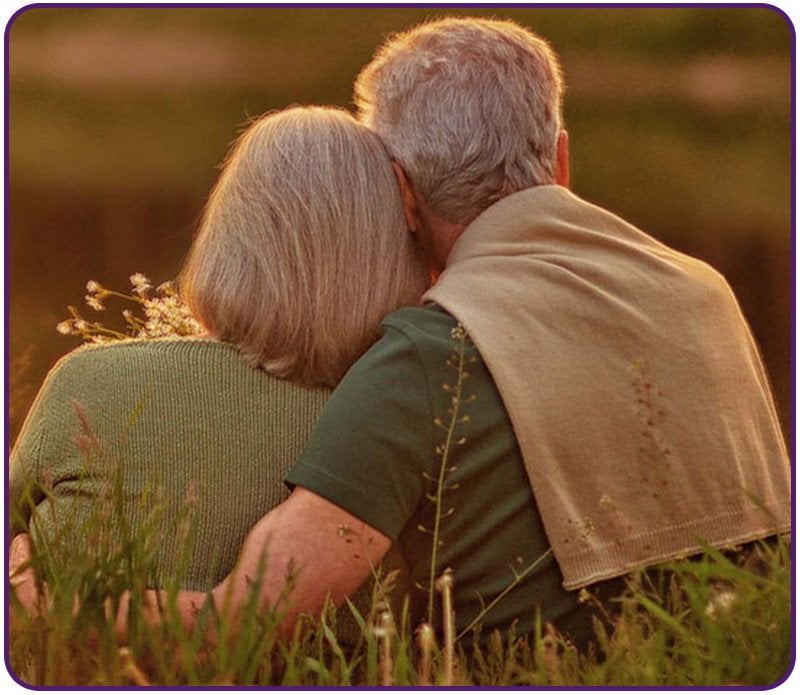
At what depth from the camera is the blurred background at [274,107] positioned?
7.91 metres

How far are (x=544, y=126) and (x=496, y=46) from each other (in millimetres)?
175

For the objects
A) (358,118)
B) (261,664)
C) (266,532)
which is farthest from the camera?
(358,118)

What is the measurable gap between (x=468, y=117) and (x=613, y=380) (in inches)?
22.7

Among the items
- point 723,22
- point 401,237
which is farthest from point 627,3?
point 723,22

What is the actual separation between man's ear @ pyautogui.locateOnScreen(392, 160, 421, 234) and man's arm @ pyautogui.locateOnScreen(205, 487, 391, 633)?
0.66m

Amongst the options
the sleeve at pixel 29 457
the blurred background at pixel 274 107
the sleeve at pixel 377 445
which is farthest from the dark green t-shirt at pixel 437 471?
the blurred background at pixel 274 107

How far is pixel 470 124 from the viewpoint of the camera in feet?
10.2

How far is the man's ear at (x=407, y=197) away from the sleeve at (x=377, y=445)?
1.48ft

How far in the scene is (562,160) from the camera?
10.8ft

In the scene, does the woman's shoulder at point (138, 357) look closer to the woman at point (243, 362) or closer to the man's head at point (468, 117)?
the woman at point (243, 362)

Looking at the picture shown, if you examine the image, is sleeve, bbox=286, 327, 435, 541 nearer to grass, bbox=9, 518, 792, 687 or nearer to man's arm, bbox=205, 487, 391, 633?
man's arm, bbox=205, 487, 391, 633

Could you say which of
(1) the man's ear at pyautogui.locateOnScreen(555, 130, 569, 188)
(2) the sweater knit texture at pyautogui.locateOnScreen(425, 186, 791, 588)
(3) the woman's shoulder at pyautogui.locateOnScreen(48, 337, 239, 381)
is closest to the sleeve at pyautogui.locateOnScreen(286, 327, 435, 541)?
(2) the sweater knit texture at pyautogui.locateOnScreen(425, 186, 791, 588)

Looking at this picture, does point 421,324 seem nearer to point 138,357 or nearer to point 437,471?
point 437,471

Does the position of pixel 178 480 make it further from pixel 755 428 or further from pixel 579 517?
pixel 755 428
